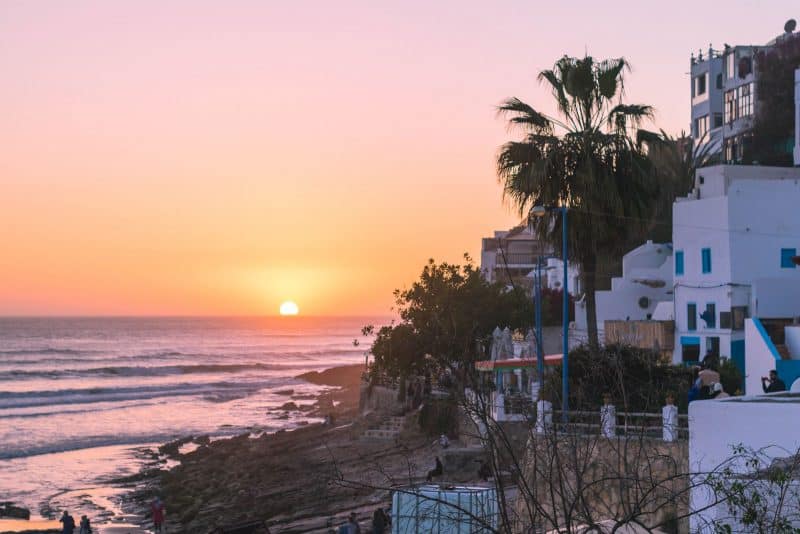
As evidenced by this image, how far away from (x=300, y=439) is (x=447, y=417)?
16.7 metres

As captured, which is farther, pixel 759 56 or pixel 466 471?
pixel 759 56

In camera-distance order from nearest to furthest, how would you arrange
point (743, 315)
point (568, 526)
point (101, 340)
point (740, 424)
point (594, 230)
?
point (568, 526) < point (740, 424) < point (594, 230) < point (743, 315) < point (101, 340)

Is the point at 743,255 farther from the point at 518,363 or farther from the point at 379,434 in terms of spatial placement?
the point at 379,434

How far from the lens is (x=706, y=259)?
111 ft

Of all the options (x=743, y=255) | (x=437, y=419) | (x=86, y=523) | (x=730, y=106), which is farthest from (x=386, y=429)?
(x=730, y=106)

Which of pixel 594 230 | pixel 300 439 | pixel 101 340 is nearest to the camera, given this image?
pixel 594 230

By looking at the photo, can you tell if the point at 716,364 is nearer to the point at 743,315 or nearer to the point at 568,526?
the point at 743,315

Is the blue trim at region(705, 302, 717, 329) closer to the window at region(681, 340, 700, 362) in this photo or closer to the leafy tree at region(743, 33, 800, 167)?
the window at region(681, 340, 700, 362)

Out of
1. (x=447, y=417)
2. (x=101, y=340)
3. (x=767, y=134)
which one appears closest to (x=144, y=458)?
(x=447, y=417)

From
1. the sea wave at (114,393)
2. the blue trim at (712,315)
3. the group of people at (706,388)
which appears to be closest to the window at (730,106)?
the blue trim at (712,315)

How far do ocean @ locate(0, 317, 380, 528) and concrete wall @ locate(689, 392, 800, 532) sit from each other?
27.8m

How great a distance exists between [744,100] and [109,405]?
177 ft

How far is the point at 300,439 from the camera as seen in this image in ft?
170

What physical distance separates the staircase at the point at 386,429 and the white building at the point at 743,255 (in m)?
14.0
